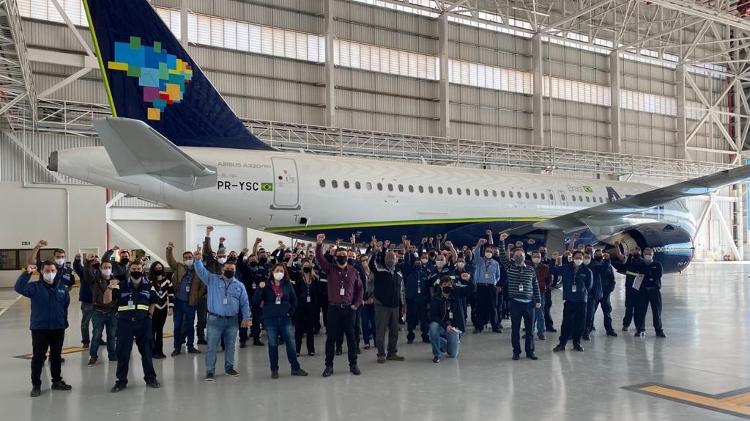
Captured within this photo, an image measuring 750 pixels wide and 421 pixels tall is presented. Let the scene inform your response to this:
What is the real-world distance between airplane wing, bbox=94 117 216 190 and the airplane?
2 centimetres

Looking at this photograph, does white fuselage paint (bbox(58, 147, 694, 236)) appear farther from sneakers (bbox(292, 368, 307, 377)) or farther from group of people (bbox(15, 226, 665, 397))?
sneakers (bbox(292, 368, 307, 377))

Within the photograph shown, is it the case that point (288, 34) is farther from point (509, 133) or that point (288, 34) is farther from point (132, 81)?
point (132, 81)

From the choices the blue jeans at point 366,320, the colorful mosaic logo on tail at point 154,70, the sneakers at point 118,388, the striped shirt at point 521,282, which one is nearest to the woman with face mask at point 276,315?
the sneakers at point 118,388

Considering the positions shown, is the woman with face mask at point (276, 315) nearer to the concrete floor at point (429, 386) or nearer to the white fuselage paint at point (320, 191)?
the concrete floor at point (429, 386)

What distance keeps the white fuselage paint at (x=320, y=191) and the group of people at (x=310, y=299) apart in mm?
1872

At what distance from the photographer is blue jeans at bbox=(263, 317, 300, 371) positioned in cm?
771

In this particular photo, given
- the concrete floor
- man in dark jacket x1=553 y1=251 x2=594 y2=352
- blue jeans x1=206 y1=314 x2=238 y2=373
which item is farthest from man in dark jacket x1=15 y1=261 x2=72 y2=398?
man in dark jacket x1=553 y1=251 x2=594 y2=352

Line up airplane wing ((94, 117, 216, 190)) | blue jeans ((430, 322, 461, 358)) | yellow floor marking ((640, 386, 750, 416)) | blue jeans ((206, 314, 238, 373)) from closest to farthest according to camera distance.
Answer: yellow floor marking ((640, 386, 750, 416))
blue jeans ((206, 314, 238, 373))
blue jeans ((430, 322, 461, 358))
airplane wing ((94, 117, 216, 190))

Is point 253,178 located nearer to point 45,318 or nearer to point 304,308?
point 304,308

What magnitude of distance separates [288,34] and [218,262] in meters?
23.0

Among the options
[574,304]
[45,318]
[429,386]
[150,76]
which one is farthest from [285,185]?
[429,386]

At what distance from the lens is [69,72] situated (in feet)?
80.8

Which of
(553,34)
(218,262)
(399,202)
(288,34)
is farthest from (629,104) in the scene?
(218,262)

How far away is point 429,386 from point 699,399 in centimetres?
276
